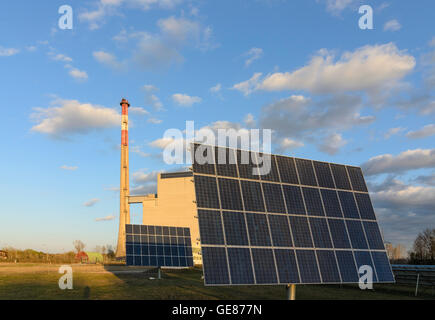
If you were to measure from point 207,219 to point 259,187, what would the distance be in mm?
3808

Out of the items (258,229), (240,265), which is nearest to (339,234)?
(258,229)

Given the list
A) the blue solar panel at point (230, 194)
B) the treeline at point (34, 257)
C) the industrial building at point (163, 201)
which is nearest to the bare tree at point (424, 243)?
the industrial building at point (163, 201)

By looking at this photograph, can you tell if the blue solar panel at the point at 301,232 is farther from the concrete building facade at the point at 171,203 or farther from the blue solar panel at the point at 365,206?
the concrete building facade at the point at 171,203

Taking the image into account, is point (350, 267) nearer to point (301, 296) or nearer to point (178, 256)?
point (301, 296)

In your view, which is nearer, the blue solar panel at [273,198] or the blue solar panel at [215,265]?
the blue solar panel at [215,265]

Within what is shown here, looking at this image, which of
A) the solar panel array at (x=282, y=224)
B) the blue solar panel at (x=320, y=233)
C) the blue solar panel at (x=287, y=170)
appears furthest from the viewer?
the blue solar panel at (x=287, y=170)

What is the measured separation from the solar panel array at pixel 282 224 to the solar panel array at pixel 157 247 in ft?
77.5

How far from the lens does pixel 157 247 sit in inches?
1572

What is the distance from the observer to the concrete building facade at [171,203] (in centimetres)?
9650

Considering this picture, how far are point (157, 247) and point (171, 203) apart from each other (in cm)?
5852

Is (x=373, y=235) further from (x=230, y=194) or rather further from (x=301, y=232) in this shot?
(x=230, y=194)

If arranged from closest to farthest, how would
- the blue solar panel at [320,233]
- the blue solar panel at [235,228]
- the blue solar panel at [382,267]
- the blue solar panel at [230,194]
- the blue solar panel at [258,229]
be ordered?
the blue solar panel at [235,228], the blue solar panel at [258,229], the blue solar panel at [230,194], the blue solar panel at [320,233], the blue solar panel at [382,267]
